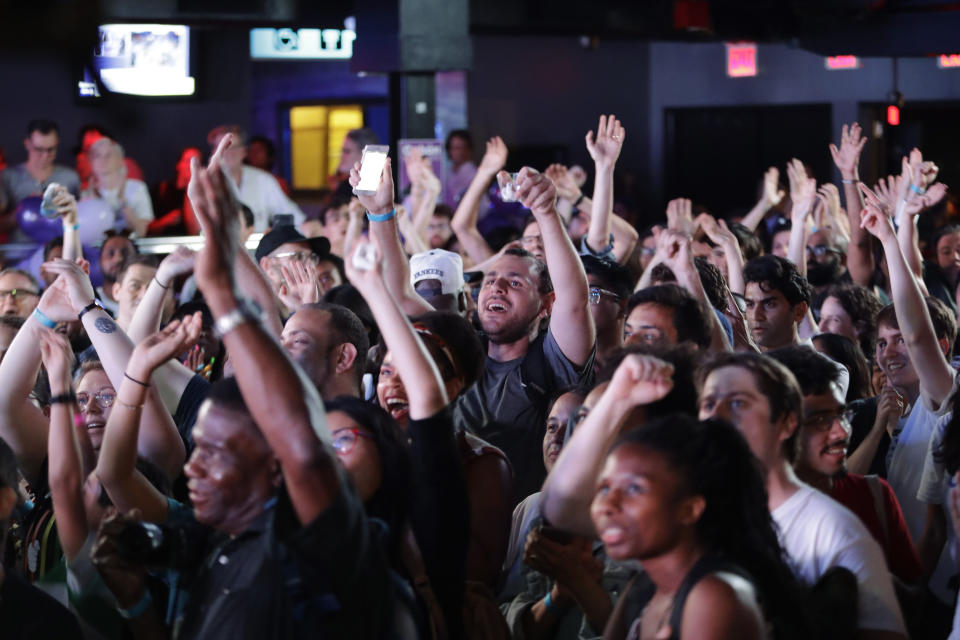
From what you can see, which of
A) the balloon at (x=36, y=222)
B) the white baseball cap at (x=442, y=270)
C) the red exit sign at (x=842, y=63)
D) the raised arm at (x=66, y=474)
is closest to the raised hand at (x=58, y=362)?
the raised arm at (x=66, y=474)

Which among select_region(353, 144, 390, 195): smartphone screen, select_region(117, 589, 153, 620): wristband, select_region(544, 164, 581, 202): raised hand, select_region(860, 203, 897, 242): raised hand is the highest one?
select_region(544, 164, 581, 202): raised hand

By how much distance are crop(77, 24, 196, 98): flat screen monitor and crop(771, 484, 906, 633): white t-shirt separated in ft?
26.6

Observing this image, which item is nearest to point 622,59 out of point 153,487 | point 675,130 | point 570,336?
point 675,130

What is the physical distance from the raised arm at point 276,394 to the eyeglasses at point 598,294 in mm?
2645

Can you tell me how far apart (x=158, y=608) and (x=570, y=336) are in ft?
5.40

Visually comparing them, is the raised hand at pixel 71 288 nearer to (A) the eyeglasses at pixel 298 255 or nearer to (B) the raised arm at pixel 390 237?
(B) the raised arm at pixel 390 237

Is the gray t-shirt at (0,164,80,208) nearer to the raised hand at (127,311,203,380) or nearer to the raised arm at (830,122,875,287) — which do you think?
the raised arm at (830,122,875,287)

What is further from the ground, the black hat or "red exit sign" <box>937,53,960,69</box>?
"red exit sign" <box>937,53,960,69</box>

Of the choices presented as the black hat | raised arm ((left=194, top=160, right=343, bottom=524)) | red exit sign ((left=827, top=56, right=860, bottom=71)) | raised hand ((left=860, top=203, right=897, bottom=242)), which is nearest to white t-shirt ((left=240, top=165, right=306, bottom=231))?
the black hat

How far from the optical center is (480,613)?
275cm

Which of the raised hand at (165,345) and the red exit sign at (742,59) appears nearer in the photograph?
the raised hand at (165,345)

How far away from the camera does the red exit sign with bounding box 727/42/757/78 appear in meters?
15.3

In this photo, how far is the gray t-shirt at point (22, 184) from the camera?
30.5 feet

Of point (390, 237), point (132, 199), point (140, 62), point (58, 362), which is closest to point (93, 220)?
point (132, 199)
